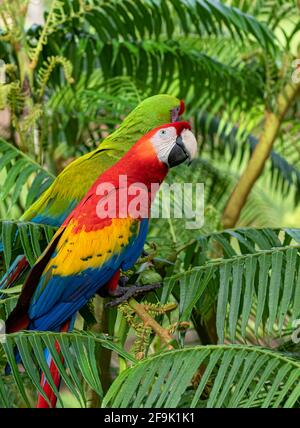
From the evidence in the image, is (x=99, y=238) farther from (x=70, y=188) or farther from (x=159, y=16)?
(x=159, y=16)

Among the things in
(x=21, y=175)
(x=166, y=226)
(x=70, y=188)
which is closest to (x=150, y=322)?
(x=70, y=188)

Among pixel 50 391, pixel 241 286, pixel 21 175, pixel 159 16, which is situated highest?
pixel 159 16

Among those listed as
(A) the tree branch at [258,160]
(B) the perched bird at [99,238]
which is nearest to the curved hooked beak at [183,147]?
(B) the perched bird at [99,238]

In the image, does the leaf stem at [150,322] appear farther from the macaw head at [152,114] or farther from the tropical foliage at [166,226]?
the macaw head at [152,114]

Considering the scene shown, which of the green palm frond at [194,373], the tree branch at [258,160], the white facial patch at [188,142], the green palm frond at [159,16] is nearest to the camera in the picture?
the green palm frond at [194,373]

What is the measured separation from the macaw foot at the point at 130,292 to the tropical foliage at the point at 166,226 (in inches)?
0.5

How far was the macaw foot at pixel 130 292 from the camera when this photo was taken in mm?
839

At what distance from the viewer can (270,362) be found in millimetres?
731

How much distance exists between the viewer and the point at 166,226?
156 centimetres

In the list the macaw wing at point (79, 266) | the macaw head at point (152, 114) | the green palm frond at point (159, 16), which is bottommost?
the macaw wing at point (79, 266)

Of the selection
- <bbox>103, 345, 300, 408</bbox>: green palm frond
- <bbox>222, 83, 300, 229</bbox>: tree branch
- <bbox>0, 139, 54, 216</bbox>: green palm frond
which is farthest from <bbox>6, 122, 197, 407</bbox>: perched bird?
<bbox>222, 83, 300, 229</bbox>: tree branch

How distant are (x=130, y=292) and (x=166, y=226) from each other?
709mm

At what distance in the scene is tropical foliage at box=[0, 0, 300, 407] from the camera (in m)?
0.75
